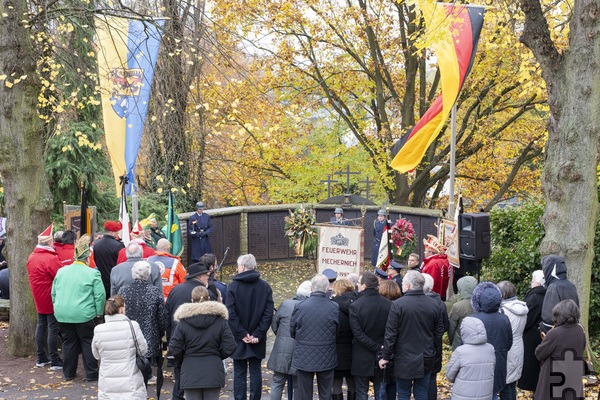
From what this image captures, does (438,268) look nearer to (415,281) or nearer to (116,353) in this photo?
(415,281)

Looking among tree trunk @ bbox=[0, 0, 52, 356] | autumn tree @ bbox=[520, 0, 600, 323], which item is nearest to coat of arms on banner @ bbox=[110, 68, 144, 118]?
tree trunk @ bbox=[0, 0, 52, 356]

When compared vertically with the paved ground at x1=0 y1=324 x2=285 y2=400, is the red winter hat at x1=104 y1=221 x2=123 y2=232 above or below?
above

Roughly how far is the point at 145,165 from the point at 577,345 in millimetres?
16701

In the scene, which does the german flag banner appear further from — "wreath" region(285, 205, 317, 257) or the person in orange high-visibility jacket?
the person in orange high-visibility jacket

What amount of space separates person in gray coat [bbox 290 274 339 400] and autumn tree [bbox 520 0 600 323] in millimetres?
3872

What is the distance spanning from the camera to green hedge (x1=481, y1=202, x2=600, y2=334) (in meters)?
13.0

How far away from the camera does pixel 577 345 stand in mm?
7938

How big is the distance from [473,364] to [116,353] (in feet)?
12.1

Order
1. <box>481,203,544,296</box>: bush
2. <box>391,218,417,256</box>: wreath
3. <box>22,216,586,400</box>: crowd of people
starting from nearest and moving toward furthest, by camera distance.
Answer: <box>22,216,586,400</box>: crowd of people < <box>481,203,544,296</box>: bush < <box>391,218,417,256</box>: wreath

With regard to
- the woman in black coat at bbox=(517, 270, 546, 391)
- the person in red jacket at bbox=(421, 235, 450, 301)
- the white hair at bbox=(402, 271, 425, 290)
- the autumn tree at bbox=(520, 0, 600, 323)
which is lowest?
the woman in black coat at bbox=(517, 270, 546, 391)

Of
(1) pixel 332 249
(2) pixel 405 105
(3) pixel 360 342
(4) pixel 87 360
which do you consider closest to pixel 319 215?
(2) pixel 405 105

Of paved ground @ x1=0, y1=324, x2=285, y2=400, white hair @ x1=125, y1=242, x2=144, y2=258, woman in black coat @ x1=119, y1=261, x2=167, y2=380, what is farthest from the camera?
white hair @ x1=125, y1=242, x2=144, y2=258

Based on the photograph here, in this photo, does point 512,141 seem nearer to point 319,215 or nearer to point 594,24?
point 319,215

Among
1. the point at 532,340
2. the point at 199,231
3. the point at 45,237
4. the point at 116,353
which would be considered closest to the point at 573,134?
the point at 532,340
